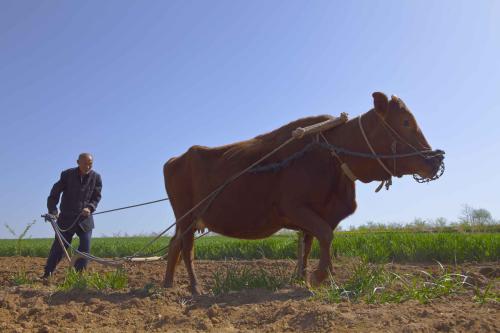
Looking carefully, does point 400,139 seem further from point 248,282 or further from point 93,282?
point 93,282

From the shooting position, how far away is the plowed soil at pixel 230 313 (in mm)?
3336

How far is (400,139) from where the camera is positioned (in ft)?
17.0

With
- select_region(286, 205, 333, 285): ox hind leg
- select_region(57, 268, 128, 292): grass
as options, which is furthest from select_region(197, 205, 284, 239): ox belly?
select_region(57, 268, 128, 292): grass

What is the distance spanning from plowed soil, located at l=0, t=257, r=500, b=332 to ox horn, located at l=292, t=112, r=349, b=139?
5.22 feet

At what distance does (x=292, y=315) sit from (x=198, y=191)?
2.77 m

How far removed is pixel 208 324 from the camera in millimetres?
3879

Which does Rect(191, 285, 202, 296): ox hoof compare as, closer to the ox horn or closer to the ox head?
the ox horn

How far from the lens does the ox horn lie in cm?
541

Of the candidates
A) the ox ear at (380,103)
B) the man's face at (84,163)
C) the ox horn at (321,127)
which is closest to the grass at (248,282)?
the ox horn at (321,127)

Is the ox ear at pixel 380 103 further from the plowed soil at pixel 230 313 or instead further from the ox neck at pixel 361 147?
the plowed soil at pixel 230 313

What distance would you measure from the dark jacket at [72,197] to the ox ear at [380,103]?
4.50m

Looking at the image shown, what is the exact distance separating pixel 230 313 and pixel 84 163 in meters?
4.33

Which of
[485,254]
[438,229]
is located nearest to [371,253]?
[485,254]

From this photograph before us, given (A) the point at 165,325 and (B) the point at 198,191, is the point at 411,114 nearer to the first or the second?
(B) the point at 198,191
